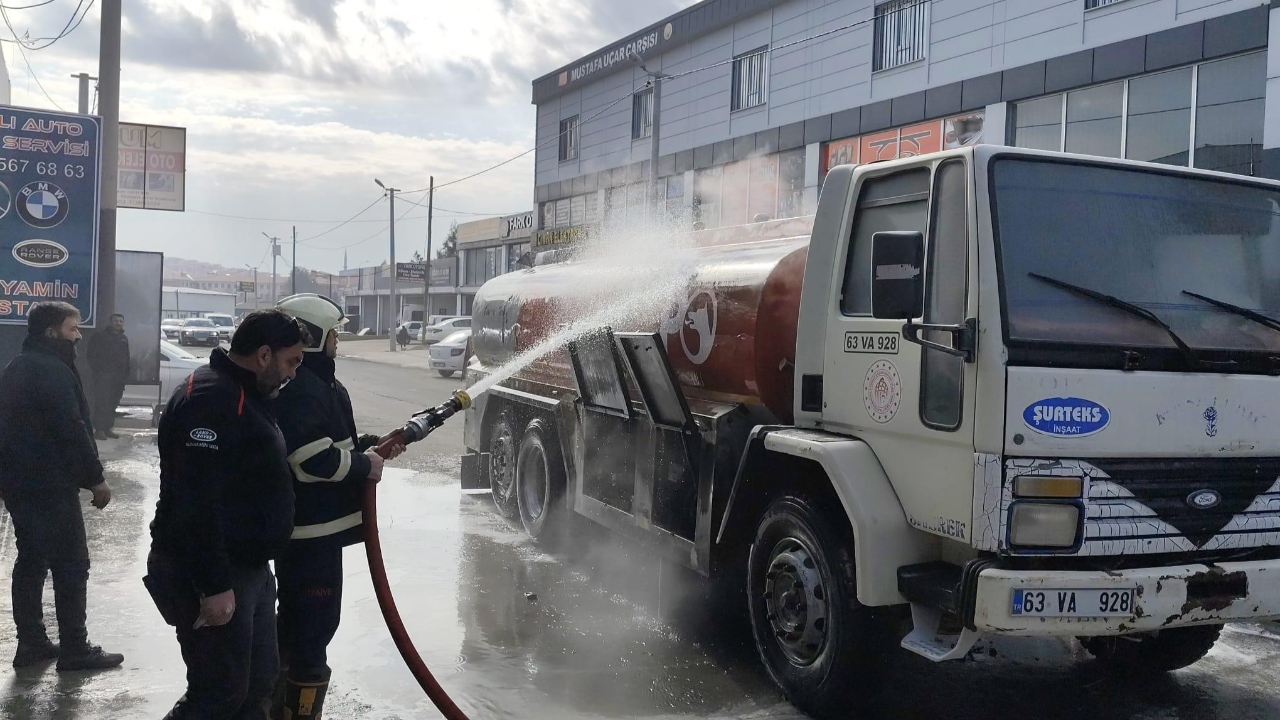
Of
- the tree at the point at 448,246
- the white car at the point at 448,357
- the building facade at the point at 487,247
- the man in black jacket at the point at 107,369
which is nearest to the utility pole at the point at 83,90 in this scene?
the white car at the point at 448,357

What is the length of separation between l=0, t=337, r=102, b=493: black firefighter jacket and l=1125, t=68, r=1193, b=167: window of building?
14.8 meters

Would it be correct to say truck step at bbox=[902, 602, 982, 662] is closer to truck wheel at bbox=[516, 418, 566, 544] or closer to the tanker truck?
the tanker truck

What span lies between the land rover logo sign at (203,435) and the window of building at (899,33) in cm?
1926

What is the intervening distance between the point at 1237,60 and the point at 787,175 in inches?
425

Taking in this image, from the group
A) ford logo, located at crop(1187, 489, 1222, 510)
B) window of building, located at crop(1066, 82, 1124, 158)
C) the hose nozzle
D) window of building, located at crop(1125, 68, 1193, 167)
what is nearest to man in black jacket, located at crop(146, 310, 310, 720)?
the hose nozzle

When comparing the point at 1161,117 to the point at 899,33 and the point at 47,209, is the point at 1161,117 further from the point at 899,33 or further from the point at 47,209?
the point at 47,209

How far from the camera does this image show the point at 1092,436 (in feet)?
13.9

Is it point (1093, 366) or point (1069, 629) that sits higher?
point (1093, 366)

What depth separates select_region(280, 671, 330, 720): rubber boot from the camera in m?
4.16

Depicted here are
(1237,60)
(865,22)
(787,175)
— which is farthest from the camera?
(787,175)

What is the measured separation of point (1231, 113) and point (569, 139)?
23.2 metres

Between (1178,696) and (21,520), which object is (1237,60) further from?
(21,520)

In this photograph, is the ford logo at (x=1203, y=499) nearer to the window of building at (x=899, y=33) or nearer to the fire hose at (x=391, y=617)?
the fire hose at (x=391, y=617)

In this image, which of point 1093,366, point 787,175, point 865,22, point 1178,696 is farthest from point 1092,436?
point 787,175
